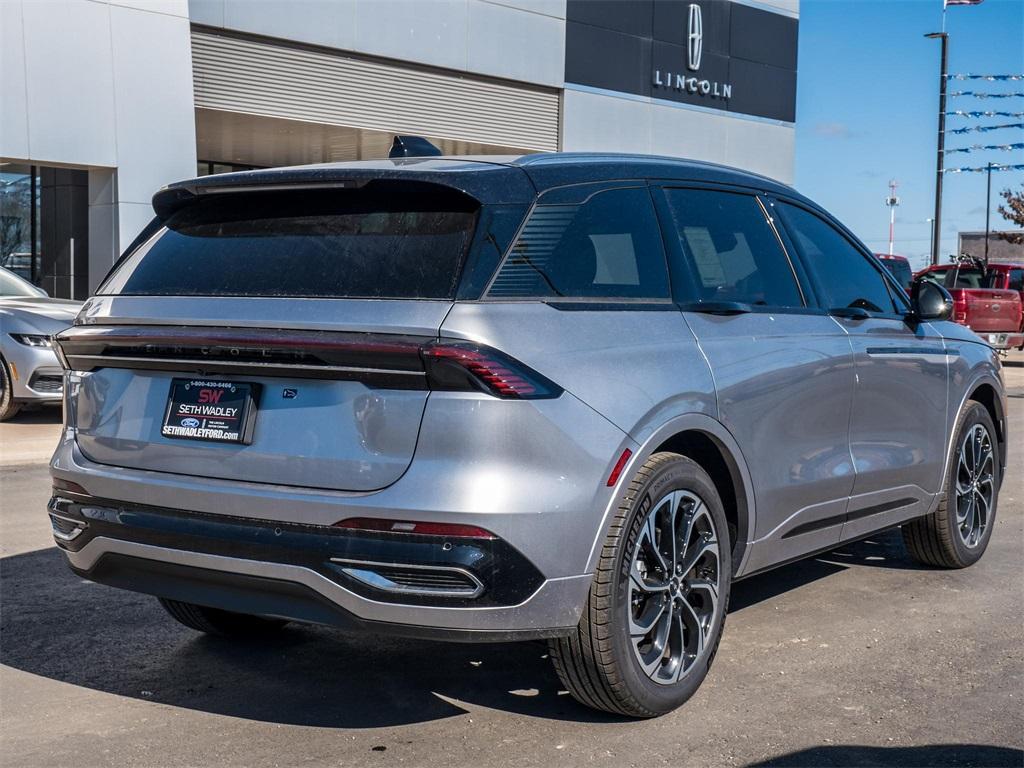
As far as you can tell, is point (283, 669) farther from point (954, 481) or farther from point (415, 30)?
point (415, 30)

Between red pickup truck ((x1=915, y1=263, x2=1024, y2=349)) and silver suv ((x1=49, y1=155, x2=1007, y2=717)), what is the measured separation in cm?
1902

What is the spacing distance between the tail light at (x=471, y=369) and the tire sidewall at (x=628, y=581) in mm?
606

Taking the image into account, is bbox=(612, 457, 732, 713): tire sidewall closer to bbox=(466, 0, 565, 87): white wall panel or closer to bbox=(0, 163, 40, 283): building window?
bbox=(0, 163, 40, 283): building window

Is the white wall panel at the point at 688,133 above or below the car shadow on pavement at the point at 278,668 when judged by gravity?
above

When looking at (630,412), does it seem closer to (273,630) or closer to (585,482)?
(585,482)

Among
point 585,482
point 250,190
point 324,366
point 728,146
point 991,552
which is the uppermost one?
point 728,146

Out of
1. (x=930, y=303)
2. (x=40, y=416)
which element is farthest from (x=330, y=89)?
(x=930, y=303)

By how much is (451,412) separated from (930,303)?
3.18 m

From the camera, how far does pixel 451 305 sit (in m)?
3.58

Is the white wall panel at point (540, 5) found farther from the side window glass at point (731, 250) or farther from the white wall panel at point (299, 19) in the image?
the side window glass at point (731, 250)

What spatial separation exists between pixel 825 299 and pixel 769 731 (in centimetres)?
198

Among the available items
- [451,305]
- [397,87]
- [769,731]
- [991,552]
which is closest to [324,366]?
[451,305]

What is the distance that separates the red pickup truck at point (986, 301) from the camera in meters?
23.4

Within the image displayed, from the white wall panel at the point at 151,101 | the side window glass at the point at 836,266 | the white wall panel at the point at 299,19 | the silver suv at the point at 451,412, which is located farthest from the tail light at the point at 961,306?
the silver suv at the point at 451,412
